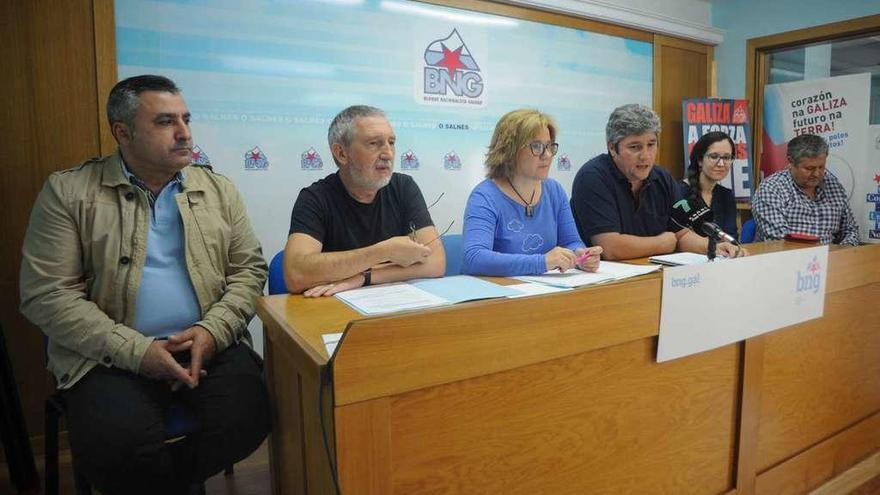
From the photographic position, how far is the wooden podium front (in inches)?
37.0

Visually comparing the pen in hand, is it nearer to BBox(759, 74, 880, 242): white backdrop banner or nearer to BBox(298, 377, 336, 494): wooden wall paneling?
BBox(298, 377, 336, 494): wooden wall paneling

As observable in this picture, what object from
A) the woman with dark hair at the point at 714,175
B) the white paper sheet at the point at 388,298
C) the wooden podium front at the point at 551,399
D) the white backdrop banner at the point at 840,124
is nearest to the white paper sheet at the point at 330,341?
the wooden podium front at the point at 551,399

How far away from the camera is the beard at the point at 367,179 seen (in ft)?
5.75

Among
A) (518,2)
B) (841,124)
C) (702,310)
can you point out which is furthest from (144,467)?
(841,124)

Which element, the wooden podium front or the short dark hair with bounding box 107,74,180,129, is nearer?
the wooden podium front

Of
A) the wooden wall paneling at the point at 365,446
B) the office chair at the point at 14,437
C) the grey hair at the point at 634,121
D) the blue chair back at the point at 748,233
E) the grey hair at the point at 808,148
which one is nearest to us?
the wooden wall paneling at the point at 365,446

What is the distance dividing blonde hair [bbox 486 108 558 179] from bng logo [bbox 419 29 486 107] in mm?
1355

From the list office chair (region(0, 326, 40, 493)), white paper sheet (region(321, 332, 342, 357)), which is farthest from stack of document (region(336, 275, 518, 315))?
office chair (region(0, 326, 40, 493))

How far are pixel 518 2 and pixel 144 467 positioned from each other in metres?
3.22

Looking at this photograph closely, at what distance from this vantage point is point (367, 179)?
1758mm

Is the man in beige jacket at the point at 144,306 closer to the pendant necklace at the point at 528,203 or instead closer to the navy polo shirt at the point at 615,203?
the pendant necklace at the point at 528,203

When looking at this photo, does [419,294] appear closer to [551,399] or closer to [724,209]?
[551,399]

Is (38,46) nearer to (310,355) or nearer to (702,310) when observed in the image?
(310,355)

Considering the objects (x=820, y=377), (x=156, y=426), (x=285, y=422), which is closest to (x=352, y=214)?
(x=285, y=422)
